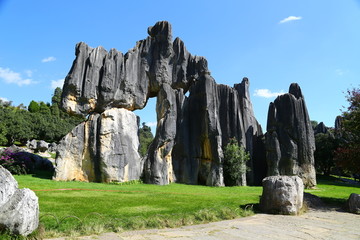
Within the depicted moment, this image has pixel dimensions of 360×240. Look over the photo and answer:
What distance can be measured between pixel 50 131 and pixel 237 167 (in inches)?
1613

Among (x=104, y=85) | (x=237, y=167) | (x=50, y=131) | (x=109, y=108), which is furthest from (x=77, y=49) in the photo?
(x=50, y=131)

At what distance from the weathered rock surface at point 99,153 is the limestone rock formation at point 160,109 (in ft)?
0.27

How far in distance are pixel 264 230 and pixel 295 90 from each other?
26.2 meters

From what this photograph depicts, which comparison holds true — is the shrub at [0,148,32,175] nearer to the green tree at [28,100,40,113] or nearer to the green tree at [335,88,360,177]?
the green tree at [335,88,360,177]

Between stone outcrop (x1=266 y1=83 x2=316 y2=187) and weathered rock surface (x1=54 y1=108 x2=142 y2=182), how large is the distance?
1366cm

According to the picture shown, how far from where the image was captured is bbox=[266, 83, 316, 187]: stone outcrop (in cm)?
2639

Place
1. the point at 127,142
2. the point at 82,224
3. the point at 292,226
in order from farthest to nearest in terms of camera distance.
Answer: the point at 127,142
the point at 292,226
the point at 82,224

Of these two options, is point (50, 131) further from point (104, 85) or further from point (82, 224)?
point (82, 224)

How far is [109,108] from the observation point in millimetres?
24312

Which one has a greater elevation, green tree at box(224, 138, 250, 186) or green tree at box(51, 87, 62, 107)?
green tree at box(51, 87, 62, 107)

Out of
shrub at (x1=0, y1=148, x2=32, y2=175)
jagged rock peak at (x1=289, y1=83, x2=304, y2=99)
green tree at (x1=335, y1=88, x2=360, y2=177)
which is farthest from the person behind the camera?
jagged rock peak at (x1=289, y1=83, x2=304, y2=99)

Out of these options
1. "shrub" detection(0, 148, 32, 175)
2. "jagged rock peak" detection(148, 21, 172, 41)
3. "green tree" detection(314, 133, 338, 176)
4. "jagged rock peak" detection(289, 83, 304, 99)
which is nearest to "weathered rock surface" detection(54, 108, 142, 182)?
"shrub" detection(0, 148, 32, 175)

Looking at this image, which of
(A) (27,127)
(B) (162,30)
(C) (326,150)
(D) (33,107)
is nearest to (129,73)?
(B) (162,30)

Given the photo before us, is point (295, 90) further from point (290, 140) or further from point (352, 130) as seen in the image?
point (352, 130)
